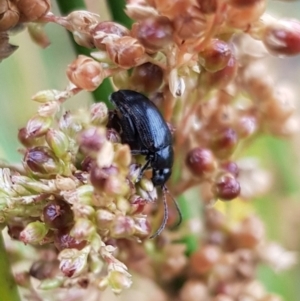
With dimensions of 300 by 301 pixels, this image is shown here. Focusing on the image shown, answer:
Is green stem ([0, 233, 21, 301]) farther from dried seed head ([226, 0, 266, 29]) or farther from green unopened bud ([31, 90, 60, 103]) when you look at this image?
dried seed head ([226, 0, 266, 29])

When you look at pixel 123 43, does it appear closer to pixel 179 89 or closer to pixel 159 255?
pixel 179 89

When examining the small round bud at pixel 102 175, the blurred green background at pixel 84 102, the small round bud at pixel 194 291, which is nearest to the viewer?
the small round bud at pixel 102 175

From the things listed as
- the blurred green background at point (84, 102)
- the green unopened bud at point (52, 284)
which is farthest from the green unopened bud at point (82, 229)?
the blurred green background at point (84, 102)

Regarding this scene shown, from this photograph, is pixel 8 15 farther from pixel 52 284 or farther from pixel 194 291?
pixel 194 291

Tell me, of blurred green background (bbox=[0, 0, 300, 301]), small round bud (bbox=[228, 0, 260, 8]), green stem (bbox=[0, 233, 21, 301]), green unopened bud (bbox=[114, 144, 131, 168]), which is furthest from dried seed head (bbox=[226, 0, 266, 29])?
blurred green background (bbox=[0, 0, 300, 301])

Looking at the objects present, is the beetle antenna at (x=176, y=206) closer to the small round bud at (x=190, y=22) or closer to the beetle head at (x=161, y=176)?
the beetle head at (x=161, y=176)

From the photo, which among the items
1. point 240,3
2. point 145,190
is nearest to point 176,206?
point 145,190
